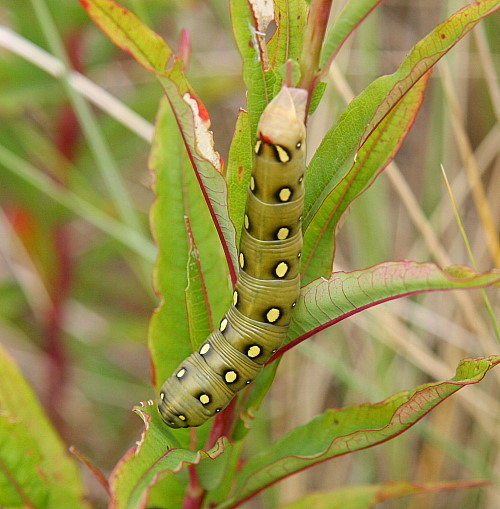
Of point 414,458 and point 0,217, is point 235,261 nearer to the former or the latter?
point 414,458

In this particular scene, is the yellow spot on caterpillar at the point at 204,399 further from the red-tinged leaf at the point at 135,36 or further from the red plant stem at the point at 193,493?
the red-tinged leaf at the point at 135,36

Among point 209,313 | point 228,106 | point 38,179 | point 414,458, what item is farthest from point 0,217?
point 209,313

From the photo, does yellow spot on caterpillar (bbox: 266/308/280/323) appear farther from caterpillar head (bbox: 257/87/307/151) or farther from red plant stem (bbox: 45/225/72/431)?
red plant stem (bbox: 45/225/72/431)

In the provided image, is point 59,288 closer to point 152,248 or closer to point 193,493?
point 152,248

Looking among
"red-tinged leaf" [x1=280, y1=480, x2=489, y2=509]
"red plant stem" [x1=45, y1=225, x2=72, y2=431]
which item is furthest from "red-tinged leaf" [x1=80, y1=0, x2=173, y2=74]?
"red plant stem" [x1=45, y1=225, x2=72, y2=431]

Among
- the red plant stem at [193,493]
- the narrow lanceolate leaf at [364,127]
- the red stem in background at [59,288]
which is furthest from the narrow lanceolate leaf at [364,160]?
the red stem in background at [59,288]
